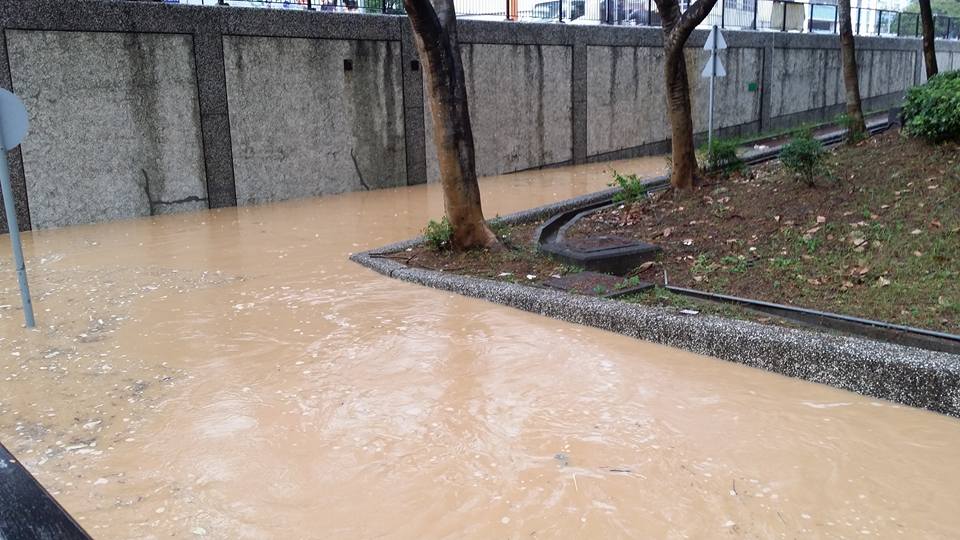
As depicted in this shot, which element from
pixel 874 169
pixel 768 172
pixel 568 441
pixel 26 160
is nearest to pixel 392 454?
pixel 568 441

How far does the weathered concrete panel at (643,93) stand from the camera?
19.7m

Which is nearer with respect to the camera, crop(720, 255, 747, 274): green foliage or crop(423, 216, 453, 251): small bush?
crop(720, 255, 747, 274): green foliage

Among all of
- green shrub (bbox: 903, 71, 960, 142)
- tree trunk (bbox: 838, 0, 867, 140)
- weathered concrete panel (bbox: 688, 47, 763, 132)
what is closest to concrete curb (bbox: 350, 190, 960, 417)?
green shrub (bbox: 903, 71, 960, 142)

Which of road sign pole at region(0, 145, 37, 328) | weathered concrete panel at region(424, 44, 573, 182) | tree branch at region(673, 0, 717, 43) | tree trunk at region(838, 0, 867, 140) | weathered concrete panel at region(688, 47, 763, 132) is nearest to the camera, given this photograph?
road sign pole at region(0, 145, 37, 328)

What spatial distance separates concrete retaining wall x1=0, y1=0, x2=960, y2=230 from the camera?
11.1 meters

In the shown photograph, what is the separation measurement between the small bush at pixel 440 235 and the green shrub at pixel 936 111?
589cm

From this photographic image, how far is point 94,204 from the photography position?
38.4 feet

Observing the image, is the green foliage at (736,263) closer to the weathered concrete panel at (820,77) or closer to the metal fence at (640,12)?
the metal fence at (640,12)

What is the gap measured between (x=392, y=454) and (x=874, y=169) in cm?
751

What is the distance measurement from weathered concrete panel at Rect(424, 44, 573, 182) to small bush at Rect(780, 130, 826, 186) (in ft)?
27.8

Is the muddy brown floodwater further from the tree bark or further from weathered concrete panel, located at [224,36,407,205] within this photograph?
weathered concrete panel, located at [224,36,407,205]

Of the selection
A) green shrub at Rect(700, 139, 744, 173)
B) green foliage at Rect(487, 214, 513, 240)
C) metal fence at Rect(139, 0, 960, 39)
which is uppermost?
metal fence at Rect(139, 0, 960, 39)

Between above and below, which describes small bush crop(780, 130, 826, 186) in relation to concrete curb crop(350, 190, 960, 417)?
above

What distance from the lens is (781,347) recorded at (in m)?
4.99
